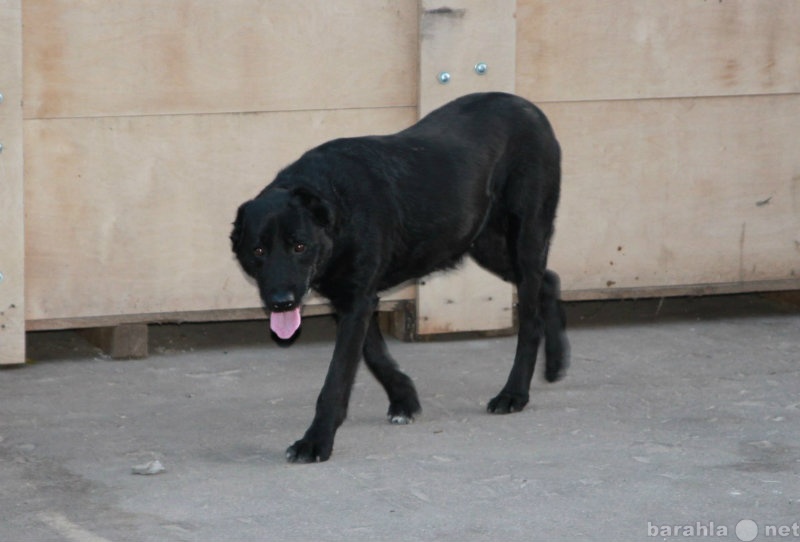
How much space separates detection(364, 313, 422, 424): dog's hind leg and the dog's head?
625 millimetres

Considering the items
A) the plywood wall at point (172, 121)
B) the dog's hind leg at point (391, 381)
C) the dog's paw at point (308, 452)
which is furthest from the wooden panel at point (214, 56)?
the dog's paw at point (308, 452)

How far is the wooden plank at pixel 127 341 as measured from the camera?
6.43m

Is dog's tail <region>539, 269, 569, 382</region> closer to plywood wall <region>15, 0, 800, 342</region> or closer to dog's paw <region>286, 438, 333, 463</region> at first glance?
plywood wall <region>15, 0, 800, 342</region>

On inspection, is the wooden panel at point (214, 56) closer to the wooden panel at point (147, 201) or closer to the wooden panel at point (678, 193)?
the wooden panel at point (147, 201)

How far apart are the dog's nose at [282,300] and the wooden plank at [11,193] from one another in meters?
1.78

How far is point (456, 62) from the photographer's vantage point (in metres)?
6.63

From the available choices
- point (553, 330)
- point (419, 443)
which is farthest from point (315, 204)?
point (553, 330)

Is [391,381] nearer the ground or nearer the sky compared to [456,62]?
nearer the ground

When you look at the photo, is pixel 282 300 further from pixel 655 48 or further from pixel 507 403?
pixel 655 48

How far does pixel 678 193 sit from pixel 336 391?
271cm

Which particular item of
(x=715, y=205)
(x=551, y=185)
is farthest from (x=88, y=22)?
(x=715, y=205)

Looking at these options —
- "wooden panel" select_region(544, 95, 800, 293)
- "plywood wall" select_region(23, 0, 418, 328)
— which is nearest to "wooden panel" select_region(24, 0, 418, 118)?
"plywood wall" select_region(23, 0, 418, 328)

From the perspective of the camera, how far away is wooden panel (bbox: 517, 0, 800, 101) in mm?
6793

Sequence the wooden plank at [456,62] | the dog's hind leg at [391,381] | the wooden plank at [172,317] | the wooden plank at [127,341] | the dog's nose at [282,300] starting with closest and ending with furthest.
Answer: the dog's nose at [282,300] < the dog's hind leg at [391,381] < the wooden plank at [172,317] < the wooden plank at [127,341] < the wooden plank at [456,62]
